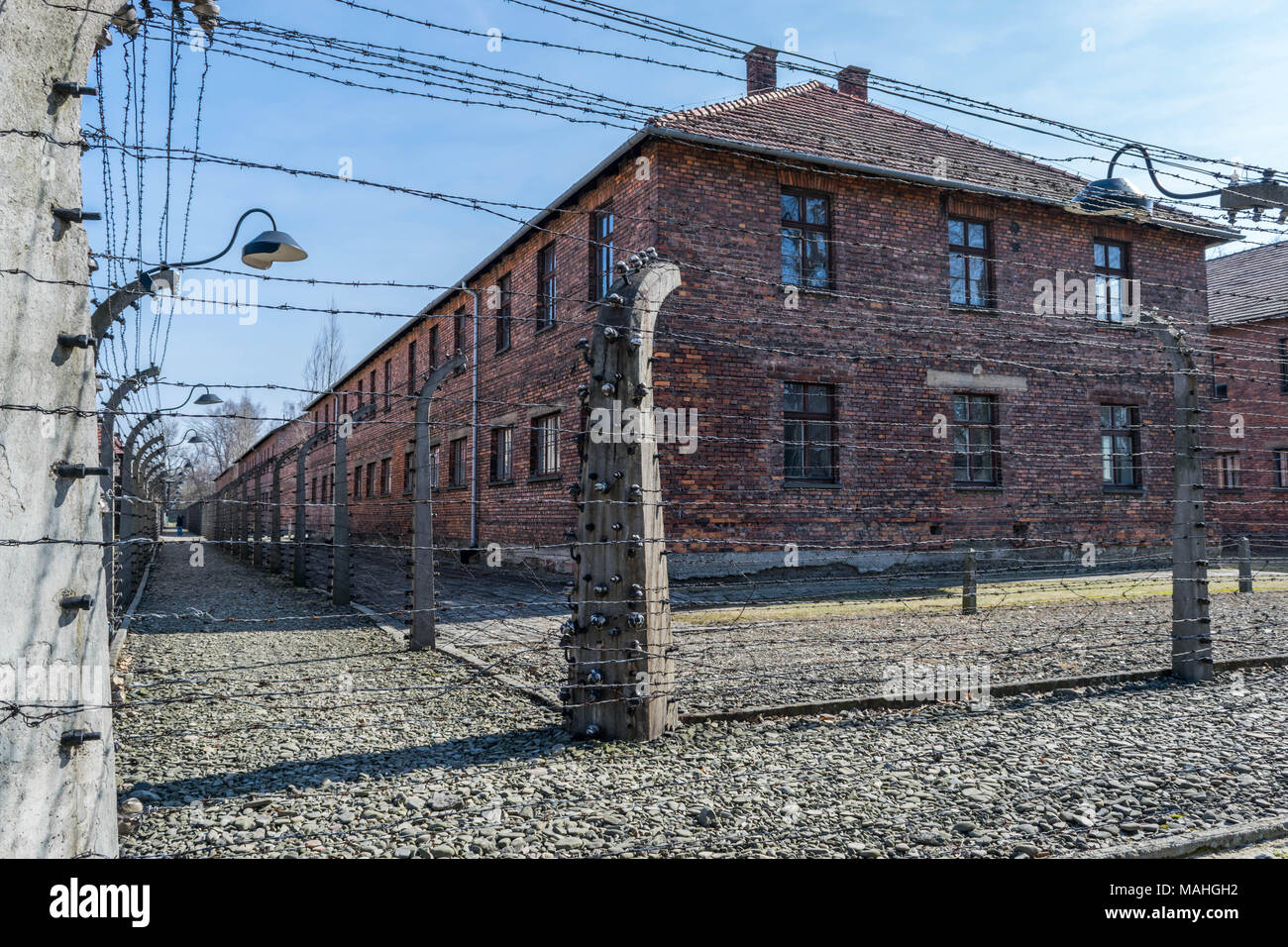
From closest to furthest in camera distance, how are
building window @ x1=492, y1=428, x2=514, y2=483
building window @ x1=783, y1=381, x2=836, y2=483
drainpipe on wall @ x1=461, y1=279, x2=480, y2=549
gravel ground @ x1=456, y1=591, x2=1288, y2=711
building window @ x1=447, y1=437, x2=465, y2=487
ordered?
gravel ground @ x1=456, y1=591, x2=1288, y2=711, building window @ x1=783, y1=381, x2=836, y2=483, building window @ x1=492, y1=428, x2=514, y2=483, drainpipe on wall @ x1=461, y1=279, x2=480, y2=549, building window @ x1=447, y1=437, x2=465, y2=487

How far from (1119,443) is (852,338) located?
6600 millimetres

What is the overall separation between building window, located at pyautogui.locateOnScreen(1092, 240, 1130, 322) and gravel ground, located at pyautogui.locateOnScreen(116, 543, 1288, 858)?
12.2 m

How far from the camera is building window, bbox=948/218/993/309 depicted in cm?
1501

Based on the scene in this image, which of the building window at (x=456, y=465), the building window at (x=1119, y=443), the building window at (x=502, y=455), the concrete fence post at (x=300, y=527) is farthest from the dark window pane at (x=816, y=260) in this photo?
the building window at (x=456, y=465)

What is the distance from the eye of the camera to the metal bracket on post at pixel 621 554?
4.72 meters

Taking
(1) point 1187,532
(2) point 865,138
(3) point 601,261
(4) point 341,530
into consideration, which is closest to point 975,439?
(2) point 865,138

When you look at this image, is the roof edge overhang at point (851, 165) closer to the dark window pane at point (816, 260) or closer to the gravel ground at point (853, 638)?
the dark window pane at point (816, 260)

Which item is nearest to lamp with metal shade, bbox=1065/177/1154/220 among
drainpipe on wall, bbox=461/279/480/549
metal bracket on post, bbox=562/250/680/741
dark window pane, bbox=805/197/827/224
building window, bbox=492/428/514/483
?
metal bracket on post, bbox=562/250/680/741

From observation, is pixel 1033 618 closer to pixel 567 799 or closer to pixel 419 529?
pixel 419 529

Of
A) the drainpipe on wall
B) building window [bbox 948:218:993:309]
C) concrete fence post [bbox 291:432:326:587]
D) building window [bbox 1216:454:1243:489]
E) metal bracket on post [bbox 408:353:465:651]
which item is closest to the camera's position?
metal bracket on post [bbox 408:353:465:651]

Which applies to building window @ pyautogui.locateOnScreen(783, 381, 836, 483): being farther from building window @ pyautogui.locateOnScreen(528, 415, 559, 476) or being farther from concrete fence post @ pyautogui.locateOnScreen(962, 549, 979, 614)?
building window @ pyautogui.locateOnScreen(528, 415, 559, 476)

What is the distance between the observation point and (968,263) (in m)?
15.2

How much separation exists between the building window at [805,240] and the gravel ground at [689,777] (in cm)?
891
